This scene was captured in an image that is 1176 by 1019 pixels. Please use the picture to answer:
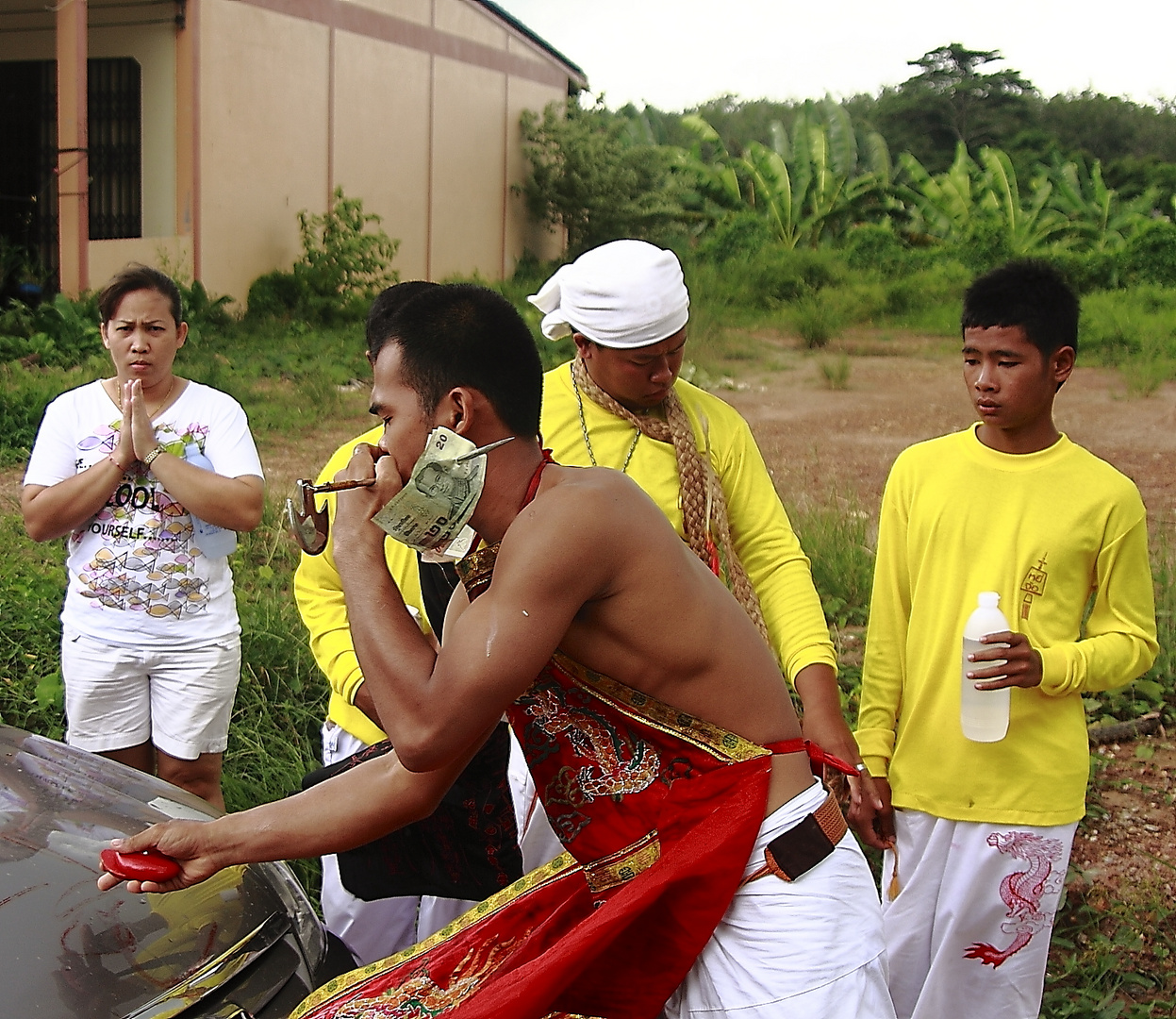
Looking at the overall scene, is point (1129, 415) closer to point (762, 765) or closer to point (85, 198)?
point (85, 198)

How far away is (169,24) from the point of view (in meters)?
13.1

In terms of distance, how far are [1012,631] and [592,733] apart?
115cm

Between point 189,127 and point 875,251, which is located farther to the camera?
point 875,251

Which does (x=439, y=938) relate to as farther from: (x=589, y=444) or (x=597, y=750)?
(x=589, y=444)

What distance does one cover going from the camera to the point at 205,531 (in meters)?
3.81

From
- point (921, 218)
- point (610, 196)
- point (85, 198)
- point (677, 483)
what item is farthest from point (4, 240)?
point (921, 218)

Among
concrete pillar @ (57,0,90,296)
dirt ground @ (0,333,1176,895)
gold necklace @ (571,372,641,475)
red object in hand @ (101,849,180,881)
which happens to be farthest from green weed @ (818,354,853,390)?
red object in hand @ (101,849,180,881)

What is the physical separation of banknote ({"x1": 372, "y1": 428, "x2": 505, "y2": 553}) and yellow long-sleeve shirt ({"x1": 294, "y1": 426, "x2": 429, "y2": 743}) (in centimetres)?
91

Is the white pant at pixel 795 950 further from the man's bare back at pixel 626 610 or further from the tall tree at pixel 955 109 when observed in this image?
the tall tree at pixel 955 109

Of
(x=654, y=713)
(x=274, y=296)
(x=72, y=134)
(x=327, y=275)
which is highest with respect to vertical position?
(x=72, y=134)

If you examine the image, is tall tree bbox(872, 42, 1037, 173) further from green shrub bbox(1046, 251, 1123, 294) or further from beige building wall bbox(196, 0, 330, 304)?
beige building wall bbox(196, 0, 330, 304)

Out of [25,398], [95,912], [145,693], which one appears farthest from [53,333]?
[95,912]

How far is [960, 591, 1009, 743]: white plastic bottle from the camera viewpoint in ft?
8.91

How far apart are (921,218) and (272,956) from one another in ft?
72.9
